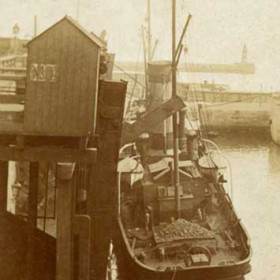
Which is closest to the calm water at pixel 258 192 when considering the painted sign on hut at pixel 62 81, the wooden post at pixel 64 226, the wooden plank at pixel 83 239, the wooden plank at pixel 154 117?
the wooden plank at pixel 154 117

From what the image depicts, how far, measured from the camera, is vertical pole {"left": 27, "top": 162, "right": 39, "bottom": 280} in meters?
8.75

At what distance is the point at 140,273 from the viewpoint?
542 inches

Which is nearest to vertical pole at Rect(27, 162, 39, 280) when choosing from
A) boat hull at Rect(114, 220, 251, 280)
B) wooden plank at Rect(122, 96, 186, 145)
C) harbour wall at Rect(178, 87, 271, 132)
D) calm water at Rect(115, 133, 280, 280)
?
boat hull at Rect(114, 220, 251, 280)

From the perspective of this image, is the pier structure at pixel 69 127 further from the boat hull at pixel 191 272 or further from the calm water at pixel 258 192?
the calm water at pixel 258 192

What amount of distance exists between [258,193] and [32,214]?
2114 cm

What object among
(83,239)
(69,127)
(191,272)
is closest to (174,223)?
(191,272)

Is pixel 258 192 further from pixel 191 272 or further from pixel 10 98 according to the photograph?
pixel 10 98

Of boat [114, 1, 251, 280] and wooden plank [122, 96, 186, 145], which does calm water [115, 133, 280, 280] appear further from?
wooden plank [122, 96, 186, 145]

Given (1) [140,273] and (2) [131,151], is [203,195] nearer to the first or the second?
(1) [140,273]

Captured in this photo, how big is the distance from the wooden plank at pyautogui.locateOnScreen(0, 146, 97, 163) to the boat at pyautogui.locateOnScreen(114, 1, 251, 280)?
271 inches

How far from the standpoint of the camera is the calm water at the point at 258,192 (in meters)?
19.5

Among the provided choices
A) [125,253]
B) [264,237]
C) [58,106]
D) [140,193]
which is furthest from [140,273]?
[264,237]

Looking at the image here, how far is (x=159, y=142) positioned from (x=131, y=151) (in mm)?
2877

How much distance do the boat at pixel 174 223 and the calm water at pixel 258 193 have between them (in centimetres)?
323
